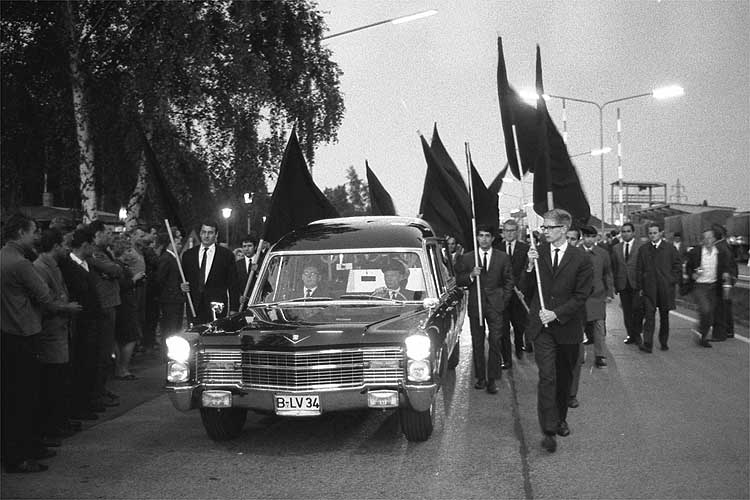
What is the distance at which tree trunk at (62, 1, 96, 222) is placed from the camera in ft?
60.2

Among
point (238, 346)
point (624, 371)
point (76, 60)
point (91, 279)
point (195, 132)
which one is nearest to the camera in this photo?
point (238, 346)

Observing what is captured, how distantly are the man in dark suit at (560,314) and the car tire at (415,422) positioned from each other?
94 cm

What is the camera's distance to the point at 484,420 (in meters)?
7.32

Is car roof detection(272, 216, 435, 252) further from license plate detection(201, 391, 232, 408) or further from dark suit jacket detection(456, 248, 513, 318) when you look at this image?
license plate detection(201, 391, 232, 408)

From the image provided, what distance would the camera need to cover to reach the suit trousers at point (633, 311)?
12.2 meters

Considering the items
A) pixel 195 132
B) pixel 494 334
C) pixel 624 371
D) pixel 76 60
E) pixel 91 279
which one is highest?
pixel 76 60

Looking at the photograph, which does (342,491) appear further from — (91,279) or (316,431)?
(91,279)

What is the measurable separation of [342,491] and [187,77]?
16.0 meters

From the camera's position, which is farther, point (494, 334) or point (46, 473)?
point (494, 334)

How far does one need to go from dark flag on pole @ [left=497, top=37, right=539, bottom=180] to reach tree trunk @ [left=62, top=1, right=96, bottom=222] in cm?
1276

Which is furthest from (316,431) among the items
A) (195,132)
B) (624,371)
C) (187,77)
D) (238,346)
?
(195,132)

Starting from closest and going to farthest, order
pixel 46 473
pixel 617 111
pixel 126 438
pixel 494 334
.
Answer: pixel 46 473 → pixel 126 438 → pixel 494 334 → pixel 617 111

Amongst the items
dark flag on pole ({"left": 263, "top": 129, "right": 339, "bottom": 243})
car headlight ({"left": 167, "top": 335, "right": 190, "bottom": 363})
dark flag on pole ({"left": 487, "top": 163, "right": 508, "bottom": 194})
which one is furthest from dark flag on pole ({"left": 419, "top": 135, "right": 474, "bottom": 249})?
car headlight ({"left": 167, "top": 335, "right": 190, "bottom": 363})

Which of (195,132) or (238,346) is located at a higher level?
(195,132)
